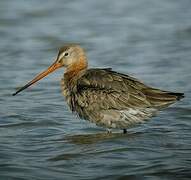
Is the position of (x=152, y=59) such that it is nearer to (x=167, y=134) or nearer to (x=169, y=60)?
(x=169, y=60)

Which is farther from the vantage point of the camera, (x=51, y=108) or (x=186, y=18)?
(x=186, y=18)

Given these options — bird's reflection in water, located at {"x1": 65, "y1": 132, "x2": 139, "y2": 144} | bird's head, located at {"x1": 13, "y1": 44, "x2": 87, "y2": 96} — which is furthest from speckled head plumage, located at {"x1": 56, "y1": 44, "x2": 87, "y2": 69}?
bird's reflection in water, located at {"x1": 65, "y1": 132, "x2": 139, "y2": 144}

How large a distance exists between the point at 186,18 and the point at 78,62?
6670mm

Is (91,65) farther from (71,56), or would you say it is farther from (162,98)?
(162,98)

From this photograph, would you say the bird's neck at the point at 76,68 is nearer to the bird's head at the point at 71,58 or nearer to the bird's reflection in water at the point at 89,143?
the bird's head at the point at 71,58

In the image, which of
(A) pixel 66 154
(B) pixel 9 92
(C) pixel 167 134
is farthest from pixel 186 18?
(A) pixel 66 154

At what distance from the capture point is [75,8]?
17656 millimetres

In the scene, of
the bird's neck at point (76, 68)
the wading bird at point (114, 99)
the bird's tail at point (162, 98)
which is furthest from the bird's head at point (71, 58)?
the bird's tail at point (162, 98)

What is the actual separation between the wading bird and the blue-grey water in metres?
0.24

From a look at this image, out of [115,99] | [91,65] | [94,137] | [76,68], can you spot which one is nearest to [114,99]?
[115,99]

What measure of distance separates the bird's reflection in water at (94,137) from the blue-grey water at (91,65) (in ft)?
0.04

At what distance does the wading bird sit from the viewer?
9242 mm

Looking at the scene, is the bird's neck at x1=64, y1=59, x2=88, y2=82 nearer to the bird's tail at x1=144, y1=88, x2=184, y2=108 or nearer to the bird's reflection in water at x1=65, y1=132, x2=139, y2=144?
the bird's reflection in water at x1=65, y1=132, x2=139, y2=144

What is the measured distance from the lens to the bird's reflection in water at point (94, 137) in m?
9.20
